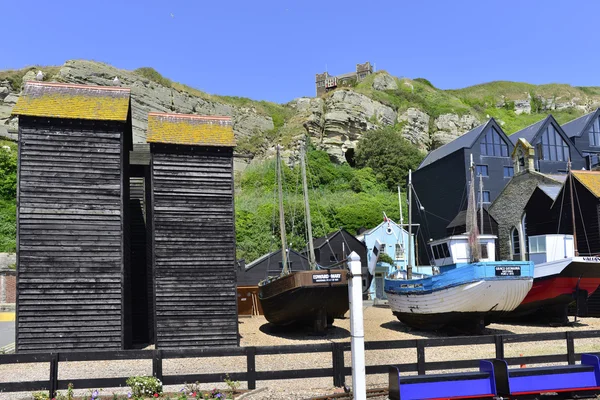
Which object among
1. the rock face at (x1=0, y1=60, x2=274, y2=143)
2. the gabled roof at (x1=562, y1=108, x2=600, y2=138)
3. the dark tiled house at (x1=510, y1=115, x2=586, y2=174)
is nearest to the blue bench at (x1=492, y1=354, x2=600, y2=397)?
the dark tiled house at (x1=510, y1=115, x2=586, y2=174)

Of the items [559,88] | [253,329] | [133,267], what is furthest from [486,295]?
[559,88]

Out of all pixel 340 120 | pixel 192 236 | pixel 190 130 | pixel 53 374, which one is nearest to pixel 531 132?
pixel 340 120

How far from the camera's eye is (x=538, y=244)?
86.1ft

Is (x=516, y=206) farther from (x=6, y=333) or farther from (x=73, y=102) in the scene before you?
(x=6, y=333)

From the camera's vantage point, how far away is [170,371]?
46.2ft

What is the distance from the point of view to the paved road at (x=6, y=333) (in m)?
20.8

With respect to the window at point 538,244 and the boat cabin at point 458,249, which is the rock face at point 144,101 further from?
the window at point 538,244

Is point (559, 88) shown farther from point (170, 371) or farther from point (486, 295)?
point (170, 371)

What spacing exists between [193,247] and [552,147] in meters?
34.8

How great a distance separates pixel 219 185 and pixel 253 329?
803 centimetres

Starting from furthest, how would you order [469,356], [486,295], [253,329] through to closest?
1. [253,329]
2. [486,295]
3. [469,356]

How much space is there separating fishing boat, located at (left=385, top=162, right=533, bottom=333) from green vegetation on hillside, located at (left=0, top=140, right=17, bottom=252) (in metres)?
28.2

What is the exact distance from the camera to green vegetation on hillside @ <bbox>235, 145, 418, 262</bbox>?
149 feet

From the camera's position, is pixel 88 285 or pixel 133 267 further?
pixel 133 267
